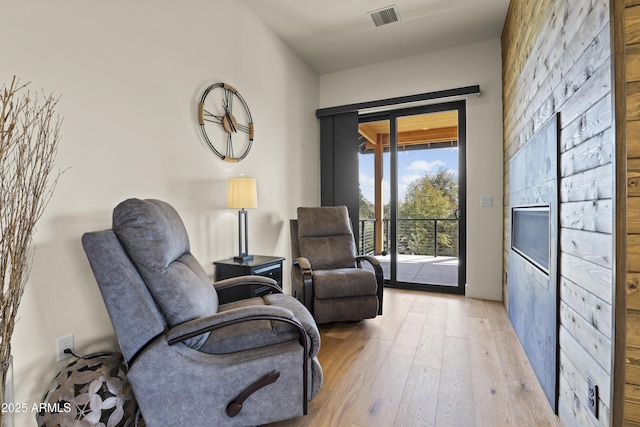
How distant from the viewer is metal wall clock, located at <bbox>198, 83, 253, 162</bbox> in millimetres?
2547

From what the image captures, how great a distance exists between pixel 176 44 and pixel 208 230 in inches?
56.8

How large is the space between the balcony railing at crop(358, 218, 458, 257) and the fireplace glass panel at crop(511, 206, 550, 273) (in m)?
1.19

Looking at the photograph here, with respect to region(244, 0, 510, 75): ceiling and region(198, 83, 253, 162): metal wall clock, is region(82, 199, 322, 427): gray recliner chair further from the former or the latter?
region(244, 0, 510, 75): ceiling

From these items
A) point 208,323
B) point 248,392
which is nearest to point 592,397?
point 248,392

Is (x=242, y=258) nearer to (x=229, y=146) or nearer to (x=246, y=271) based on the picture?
(x=246, y=271)

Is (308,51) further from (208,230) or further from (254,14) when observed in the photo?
(208,230)

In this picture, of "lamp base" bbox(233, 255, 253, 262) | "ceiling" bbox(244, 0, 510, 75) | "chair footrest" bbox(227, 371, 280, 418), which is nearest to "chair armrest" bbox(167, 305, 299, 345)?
"chair footrest" bbox(227, 371, 280, 418)

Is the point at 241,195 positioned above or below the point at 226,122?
below

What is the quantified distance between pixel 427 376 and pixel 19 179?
240 centimetres

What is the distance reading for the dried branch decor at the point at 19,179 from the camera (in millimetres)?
1237

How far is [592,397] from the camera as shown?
1.20 m

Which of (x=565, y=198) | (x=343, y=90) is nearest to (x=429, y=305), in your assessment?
(x=565, y=198)

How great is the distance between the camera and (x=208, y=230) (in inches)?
101

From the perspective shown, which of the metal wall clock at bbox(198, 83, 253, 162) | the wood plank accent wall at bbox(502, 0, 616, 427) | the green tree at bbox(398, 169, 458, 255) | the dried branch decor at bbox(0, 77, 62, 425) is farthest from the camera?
the green tree at bbox(398, 169, 458, 255)
